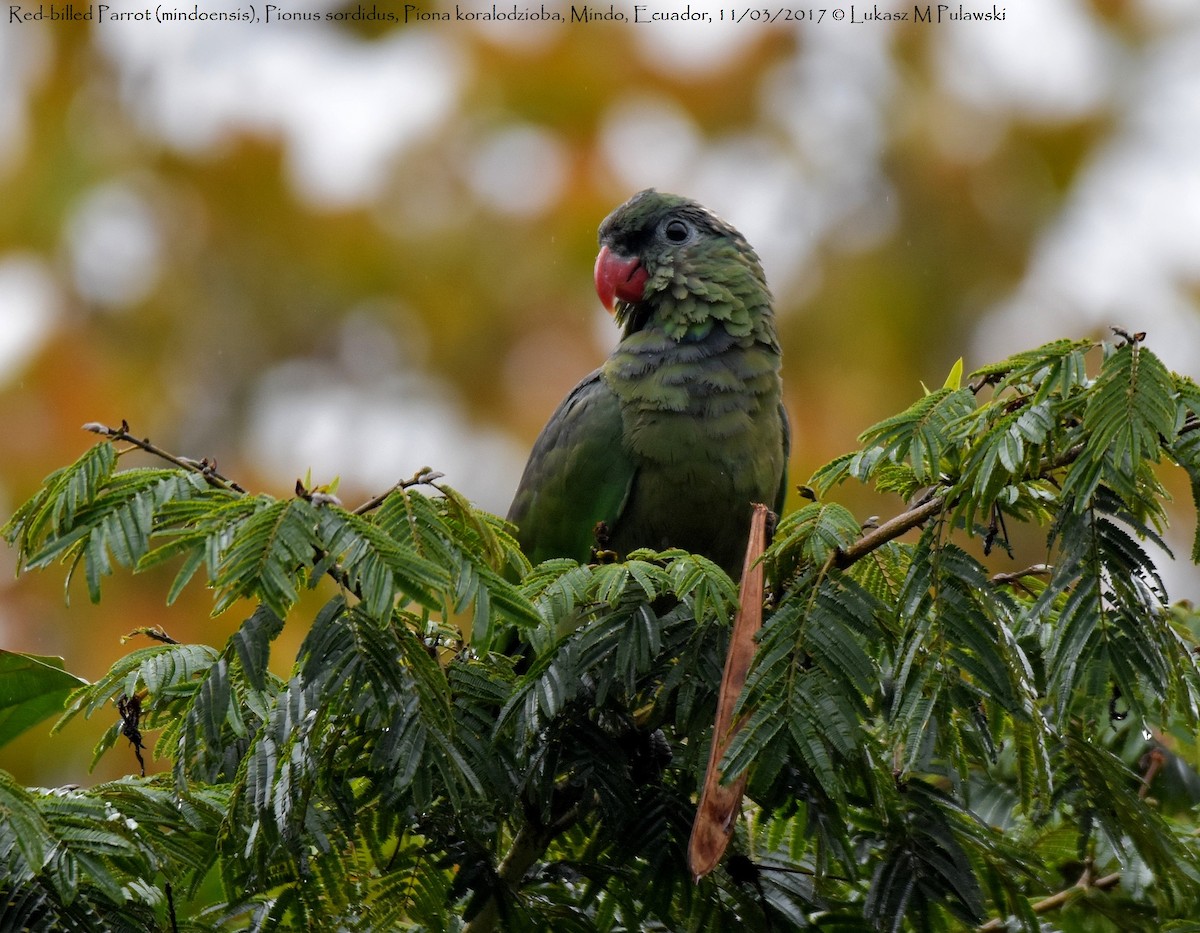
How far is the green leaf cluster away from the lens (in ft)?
6.10

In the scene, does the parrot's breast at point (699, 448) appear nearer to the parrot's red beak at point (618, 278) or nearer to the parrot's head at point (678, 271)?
the parrot's head at point (678, 271)

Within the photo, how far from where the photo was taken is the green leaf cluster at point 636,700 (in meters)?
1.86

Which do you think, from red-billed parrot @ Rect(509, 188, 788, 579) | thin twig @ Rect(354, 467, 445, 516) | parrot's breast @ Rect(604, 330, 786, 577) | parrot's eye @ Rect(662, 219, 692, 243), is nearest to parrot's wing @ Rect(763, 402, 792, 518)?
red-billed parrot @ Rect(509, 188, 788, 579)

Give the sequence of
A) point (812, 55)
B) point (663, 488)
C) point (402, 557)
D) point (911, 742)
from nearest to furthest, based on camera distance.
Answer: point (402, 557) < point (911, 742) < point (663, 488) < point (812, 55)

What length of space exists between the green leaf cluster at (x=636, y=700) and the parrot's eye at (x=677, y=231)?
2.12m

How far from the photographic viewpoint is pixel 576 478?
3.85 m

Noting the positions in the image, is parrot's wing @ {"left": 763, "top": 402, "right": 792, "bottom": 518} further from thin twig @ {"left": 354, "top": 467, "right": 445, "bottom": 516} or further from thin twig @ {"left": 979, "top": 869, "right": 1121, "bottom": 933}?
thin twig @ {"left": 354, "top": 467, "right": 445, "bottom": 516}

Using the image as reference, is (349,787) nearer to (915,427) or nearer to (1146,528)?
(915,427)

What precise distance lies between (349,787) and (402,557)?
675mm

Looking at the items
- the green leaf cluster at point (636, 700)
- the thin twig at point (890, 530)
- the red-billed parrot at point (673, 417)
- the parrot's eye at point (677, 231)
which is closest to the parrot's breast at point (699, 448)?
the red-billed parrot at point (673, 417)

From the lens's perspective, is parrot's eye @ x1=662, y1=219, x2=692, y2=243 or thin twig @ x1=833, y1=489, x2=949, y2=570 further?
parrot's eye @ x1=662, y1=219, x2=692, y2=243

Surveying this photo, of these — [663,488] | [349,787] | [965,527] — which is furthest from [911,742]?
[663,488]

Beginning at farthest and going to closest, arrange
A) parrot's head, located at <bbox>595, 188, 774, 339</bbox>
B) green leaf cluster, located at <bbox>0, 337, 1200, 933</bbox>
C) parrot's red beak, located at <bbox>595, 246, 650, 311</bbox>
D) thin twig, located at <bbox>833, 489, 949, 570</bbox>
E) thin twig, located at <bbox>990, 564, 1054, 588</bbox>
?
1. parrot's red beak, located at <bbox>595, 246, 650, 311</bbox>
2. parrot's head, located at <bbox>595, 188, 774, 339</bbox>
3. thin twig, located at <bbox>990, 564, 1054, 588</bbox>
4. thin twig, located at <bbox>833, 489, 949, 570</bbox>
5. green leaf cluster, located at <bbox>0, 337, 1200, 933</bbox>

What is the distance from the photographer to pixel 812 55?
461 inches
